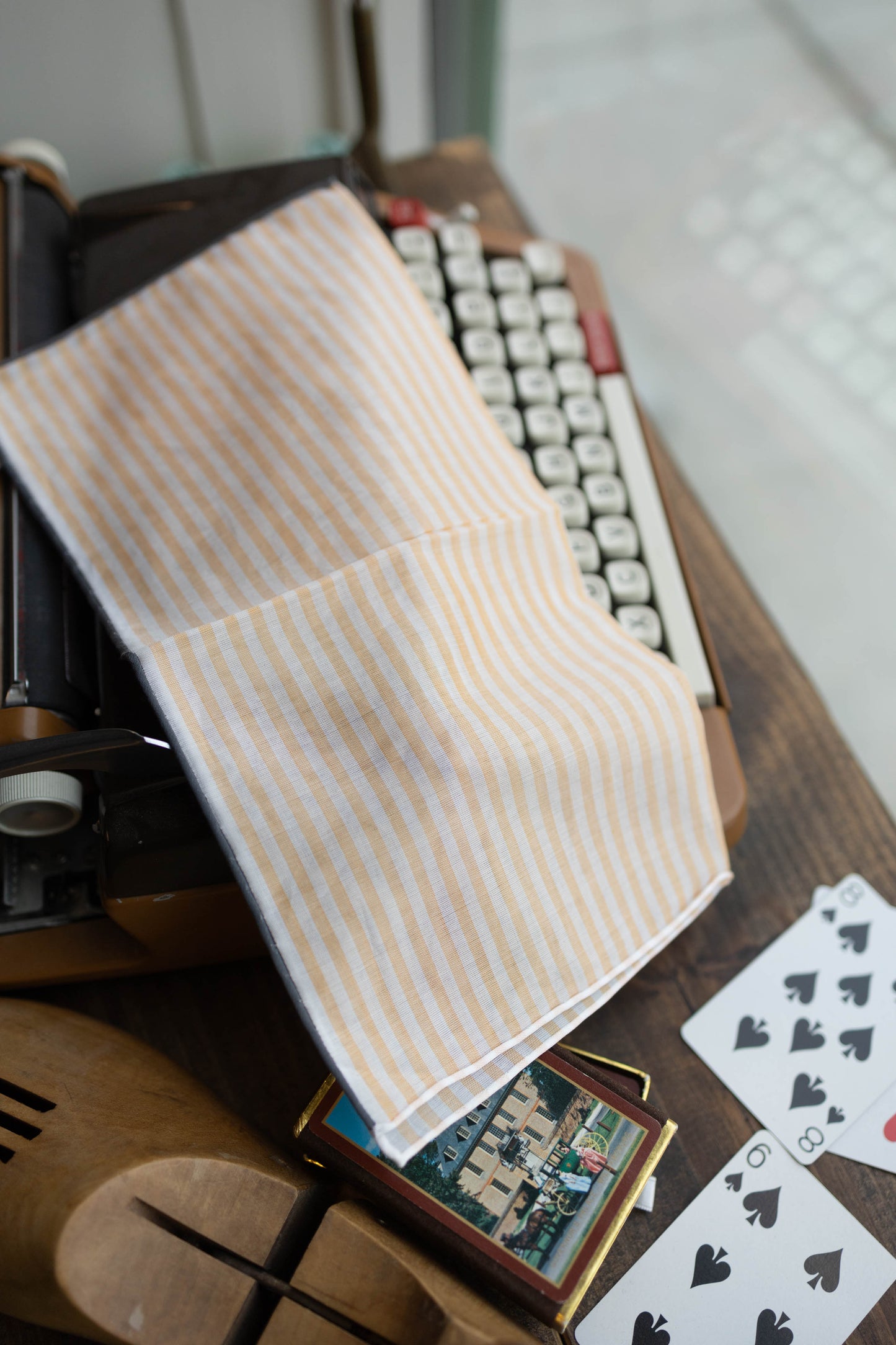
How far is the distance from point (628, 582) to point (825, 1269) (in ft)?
1.83

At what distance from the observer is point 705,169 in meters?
1.58

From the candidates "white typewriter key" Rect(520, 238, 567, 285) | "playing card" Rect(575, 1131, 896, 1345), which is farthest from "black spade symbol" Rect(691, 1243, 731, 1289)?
"white typewriter key" Rect(520, 238, 567, 285)

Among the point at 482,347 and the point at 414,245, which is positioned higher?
the point at 414,245

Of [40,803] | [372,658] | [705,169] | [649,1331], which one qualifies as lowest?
[649,1331]

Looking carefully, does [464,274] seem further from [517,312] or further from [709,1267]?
[709,1267]

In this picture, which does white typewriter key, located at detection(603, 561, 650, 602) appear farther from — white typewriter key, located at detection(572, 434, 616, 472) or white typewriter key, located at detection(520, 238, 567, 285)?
white typewriter key, located at detection(520, 238, 567, 285)

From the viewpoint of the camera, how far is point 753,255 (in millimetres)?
1456

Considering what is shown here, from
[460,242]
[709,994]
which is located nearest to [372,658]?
[709,994]

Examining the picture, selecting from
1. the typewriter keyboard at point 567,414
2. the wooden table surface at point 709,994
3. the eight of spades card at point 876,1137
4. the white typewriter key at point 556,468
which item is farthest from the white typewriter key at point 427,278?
the eight of spades card at point 876,1137

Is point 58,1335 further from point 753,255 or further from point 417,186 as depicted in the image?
point 753,255

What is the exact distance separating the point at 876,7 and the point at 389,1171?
1.55m

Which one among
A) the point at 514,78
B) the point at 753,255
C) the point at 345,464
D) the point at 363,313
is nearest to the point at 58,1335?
the point at 345,464

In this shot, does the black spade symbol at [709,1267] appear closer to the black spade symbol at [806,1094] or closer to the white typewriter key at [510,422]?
the black spade symbol at [806,1094]

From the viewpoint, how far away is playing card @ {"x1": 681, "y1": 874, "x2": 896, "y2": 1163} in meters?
0.79
